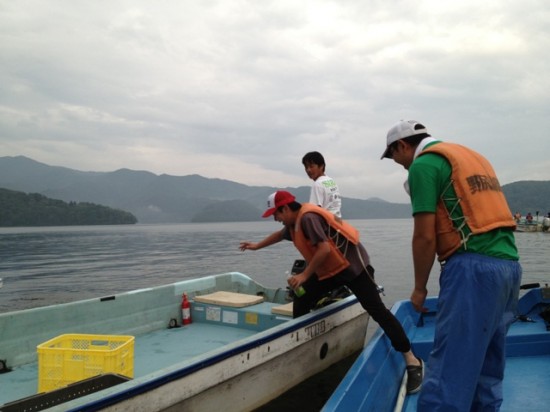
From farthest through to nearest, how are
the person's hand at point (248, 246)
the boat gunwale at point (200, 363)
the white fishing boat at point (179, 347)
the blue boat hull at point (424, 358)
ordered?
the person's hand at point (248, 246) → the white fishing boat at point (179, 347) → the blue boat hull at point (424, 358) → the boat gunwale at point (200, 363)

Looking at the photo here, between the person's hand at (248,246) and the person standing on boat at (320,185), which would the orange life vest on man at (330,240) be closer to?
the person standing on boat at (320,185)

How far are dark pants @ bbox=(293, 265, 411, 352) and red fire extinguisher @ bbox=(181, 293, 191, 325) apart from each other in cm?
202

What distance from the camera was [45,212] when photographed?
116438mm

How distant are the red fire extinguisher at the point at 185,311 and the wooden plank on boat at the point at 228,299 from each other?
6.5 inches

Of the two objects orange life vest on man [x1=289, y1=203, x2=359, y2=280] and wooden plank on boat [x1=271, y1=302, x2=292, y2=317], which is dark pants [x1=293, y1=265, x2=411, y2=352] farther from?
wooden plank on boat [x1=271, y1=302, x2=292, y2=317]

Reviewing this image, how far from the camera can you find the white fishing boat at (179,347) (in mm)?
3453

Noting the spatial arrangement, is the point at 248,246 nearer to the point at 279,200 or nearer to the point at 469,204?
the point at 279,200

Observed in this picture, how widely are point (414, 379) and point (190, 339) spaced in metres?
3.22

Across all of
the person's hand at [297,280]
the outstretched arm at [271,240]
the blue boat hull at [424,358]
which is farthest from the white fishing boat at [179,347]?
the blue boat hull at [424,358]

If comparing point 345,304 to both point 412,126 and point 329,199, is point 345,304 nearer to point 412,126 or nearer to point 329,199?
point 329,199

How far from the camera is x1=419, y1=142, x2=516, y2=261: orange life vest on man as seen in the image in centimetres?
230

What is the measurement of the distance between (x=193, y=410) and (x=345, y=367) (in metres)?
3.47

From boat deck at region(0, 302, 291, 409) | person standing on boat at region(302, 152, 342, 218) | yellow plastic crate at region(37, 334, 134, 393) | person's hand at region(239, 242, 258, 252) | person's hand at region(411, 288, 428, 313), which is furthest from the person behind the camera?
person's hand at region(239, 242, 258, 252)

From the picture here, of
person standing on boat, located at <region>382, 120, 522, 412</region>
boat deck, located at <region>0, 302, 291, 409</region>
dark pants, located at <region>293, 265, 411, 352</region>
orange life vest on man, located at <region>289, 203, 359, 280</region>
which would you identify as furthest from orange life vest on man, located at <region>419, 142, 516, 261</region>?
boat deck, located at <region>0, 302, 291, 409</region>
